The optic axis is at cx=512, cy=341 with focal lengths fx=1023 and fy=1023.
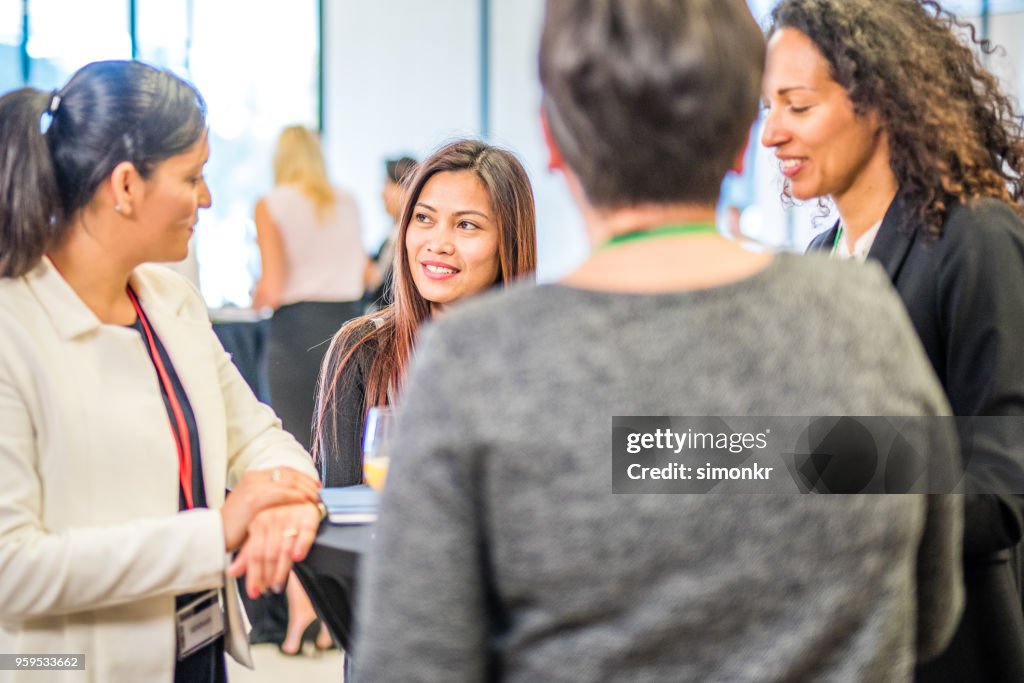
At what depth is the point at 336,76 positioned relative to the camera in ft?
24.2

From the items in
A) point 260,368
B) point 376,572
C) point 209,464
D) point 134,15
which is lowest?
point 260,368

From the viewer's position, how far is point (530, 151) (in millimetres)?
8203

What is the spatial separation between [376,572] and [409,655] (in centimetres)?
7

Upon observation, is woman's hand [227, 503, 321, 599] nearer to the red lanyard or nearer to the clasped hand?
the clasped hand

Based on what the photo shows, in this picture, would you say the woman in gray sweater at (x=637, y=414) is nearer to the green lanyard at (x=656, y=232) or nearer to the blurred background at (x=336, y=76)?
the green lanyard at (x=656, y=232)

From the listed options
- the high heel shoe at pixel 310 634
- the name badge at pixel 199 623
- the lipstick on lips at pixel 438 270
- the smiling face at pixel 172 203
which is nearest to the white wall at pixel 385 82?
the high heel shoe at pixel 310 634

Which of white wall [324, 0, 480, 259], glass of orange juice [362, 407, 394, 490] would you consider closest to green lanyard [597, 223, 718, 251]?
glass of orange juice [362, 407, 394, 490]

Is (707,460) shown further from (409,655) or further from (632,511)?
(409,655)

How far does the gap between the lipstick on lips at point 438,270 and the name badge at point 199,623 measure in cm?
88

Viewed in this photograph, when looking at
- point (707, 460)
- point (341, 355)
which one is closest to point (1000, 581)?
point (707, 460)

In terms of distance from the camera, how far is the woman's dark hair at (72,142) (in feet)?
4.42

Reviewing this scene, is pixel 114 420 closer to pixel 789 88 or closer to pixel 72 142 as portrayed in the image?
pixel 72 142

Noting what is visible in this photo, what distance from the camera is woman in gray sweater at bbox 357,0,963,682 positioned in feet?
2.50

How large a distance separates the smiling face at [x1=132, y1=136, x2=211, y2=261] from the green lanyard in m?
0.84
